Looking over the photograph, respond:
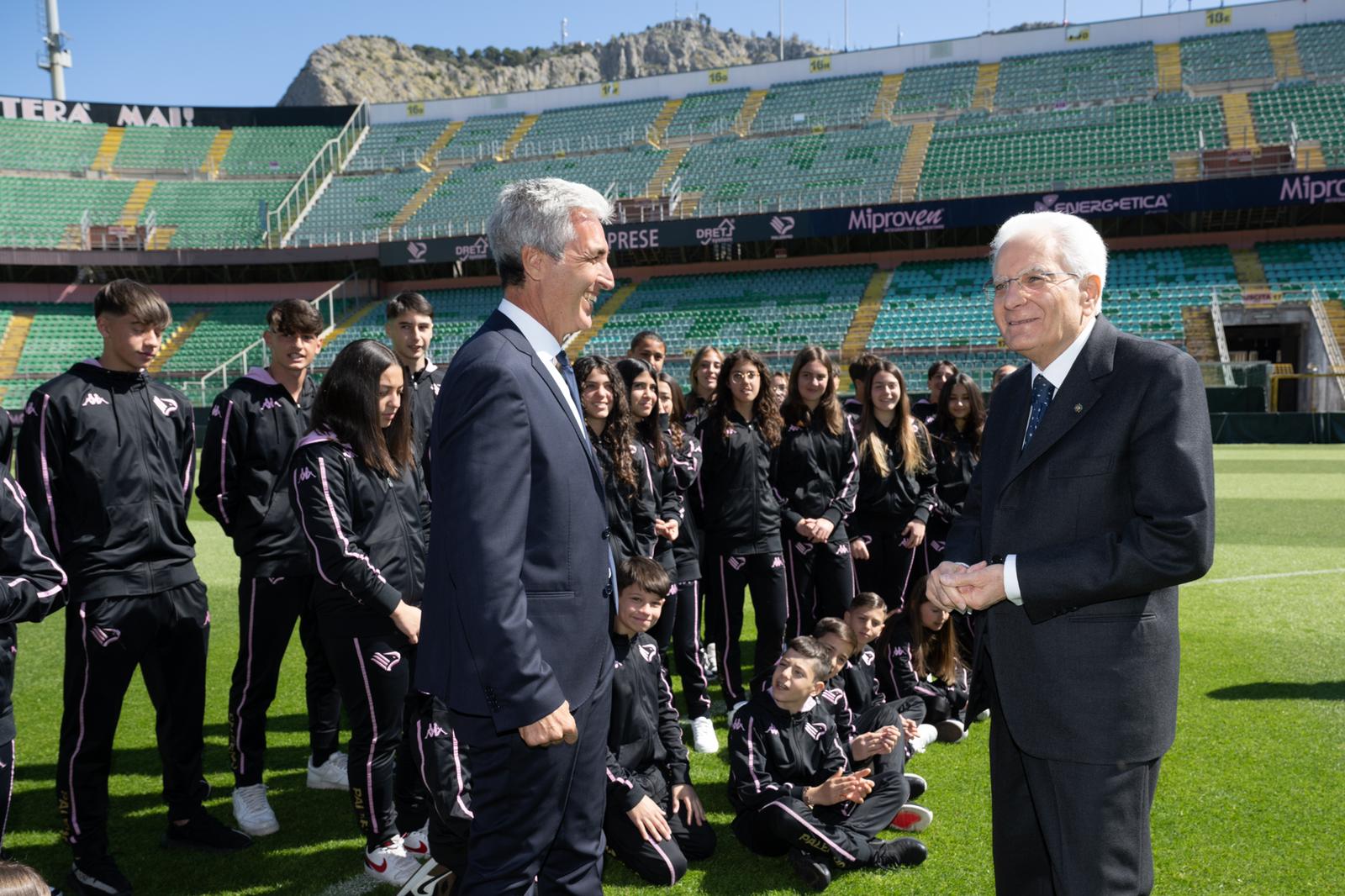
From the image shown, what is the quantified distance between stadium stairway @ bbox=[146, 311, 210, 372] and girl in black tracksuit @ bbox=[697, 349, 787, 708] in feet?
117

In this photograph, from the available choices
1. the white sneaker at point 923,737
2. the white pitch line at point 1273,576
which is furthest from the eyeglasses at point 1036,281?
the white pitch line at point 1273,576

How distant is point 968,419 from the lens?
6.86 meters

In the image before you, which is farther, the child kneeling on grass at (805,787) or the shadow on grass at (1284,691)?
the shadow on grass at (1284,691)

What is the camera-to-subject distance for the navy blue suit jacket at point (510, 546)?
229 cm

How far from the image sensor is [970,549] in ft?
9.48

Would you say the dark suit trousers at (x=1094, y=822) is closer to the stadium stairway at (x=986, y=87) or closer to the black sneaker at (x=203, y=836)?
the black sneaker at (x=203, y=836)

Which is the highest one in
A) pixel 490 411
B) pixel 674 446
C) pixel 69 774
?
pixel 490 411

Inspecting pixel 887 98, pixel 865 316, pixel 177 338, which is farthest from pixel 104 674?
pixel 887 98

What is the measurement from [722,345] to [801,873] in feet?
92.2

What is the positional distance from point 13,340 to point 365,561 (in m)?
41.1

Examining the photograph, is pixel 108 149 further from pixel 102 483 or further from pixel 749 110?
pixel 102 483

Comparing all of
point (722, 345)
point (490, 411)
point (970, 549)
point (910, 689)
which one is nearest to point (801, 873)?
point (970, 549)

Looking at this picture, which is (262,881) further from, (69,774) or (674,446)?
(674,446)

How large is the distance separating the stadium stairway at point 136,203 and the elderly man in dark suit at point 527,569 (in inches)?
1762
